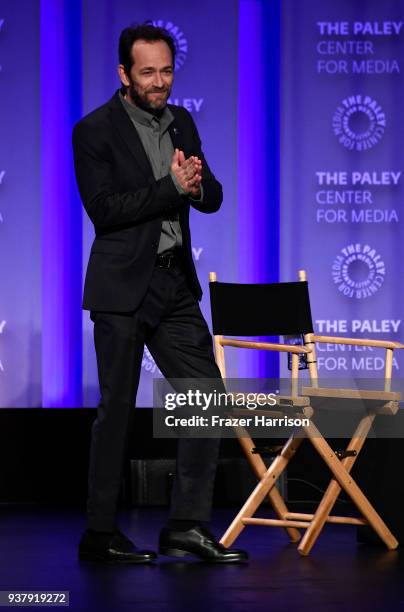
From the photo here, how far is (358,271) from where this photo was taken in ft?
19.0

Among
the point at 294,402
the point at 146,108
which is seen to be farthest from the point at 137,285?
the point at 294,402

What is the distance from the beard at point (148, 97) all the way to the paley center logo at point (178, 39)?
2.35m

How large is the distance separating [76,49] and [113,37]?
206 millimetres

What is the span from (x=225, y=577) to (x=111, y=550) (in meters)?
0.43

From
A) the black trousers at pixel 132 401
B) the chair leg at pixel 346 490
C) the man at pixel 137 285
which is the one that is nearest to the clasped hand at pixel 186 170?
the man at pixel 137 285

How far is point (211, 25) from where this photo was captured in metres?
5.87

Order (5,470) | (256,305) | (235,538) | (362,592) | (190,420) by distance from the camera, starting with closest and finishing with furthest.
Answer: (362,592)
(190,420)
(235,538)
(256,305)
(5,470)

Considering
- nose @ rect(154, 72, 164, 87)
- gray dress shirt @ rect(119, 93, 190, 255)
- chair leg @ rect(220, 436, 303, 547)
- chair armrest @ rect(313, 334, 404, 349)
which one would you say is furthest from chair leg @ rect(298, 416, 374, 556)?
nose @ rect(154, 72, 164, 87)

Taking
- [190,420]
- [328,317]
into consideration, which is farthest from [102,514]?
[328,317]

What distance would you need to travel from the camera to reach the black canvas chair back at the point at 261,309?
174 inches

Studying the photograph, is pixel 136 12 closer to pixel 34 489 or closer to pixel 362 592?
pixel 34 489

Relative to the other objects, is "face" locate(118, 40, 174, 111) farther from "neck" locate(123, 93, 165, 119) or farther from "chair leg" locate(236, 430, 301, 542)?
"chair leg" locate(236, 430, 301, 542)

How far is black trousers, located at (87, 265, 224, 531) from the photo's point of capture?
11.6ft

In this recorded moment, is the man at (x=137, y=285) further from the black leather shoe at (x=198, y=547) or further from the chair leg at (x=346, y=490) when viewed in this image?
the chair leg at (x=346, y=490)
